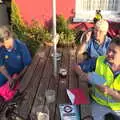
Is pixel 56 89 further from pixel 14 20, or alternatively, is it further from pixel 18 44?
pixel 14 20

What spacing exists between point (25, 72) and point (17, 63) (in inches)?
5.9

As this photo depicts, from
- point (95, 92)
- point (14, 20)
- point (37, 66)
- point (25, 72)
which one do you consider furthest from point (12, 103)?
point (14, 20)

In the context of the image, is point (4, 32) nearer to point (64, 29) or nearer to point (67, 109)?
point (67, 109)

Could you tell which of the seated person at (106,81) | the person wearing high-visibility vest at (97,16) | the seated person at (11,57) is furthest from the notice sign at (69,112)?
the person wearing high-visibility vest at (97,16)

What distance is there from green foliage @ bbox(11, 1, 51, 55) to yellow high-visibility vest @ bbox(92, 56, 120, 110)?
10.2 feet

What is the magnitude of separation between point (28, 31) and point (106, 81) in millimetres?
3694

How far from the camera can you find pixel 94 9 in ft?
20.7

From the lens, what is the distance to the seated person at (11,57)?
3.63 metres

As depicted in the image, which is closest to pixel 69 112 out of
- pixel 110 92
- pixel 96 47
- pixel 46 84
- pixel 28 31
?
pixel 110 92

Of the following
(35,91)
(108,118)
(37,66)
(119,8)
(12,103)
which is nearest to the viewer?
(108,118)

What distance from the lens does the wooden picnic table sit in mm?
2848

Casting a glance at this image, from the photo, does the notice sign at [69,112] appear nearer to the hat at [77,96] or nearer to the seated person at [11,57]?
the hat at [77,96]

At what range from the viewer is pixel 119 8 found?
6102 millimetres

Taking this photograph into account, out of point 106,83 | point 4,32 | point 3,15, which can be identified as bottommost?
point 3,15
